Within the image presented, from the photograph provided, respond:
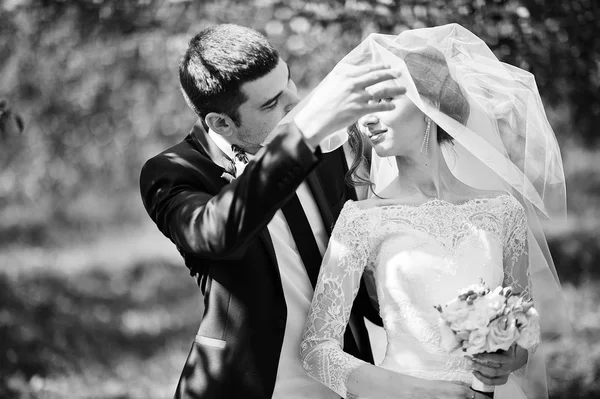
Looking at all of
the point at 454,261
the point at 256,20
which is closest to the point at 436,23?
the point at 256,20

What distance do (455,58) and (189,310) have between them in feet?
24.4

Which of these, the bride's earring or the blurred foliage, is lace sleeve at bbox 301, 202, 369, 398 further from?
the blurred foliage

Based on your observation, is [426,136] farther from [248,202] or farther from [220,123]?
[248,202]

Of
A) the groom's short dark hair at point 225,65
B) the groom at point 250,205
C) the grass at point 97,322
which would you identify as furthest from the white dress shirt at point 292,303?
the grass at point 97,322

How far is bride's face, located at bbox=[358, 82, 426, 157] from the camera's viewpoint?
285 cm

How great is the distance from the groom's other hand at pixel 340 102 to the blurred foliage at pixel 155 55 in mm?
2364

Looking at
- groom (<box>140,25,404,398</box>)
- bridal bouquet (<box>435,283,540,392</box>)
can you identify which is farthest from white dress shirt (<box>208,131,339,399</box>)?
bridal bouquet (<box>435,283,540,392</box>)

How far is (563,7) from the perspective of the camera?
452 cm

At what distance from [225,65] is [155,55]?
344 centimetres

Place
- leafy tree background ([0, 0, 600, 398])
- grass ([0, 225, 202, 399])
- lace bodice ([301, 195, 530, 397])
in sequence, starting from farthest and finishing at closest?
1. grass ([0, 225, 202, 399])
2. leafy tree background ([0, 0, 600, 398])
3. lace bodice ([301, 195, 530, 397])

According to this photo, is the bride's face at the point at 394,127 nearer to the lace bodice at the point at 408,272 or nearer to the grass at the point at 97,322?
the lace bodice at the point at 408,272

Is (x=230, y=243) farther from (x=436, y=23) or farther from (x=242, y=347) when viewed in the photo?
(x=436, y=23)

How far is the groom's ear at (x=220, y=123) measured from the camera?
9.82ft

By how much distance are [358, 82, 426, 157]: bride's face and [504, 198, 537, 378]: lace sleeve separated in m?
0.48
